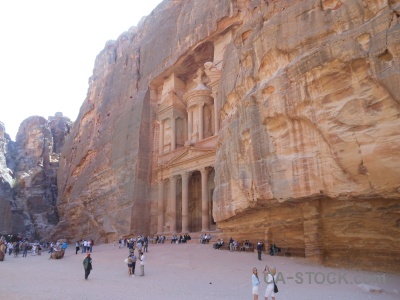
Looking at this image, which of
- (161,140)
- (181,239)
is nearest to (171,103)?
(161,140)

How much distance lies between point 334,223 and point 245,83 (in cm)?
733

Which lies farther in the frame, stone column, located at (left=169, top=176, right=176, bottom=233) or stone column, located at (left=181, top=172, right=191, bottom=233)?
stone column, located at (left=169, top=176, right=176, bottom=233)

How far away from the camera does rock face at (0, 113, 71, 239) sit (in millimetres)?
47656

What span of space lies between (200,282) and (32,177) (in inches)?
1932

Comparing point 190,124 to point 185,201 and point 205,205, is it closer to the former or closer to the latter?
point 185,201

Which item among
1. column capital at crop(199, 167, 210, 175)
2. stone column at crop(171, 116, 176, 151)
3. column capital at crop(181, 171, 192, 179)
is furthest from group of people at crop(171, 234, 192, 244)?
stone column at crop(171, 116, 176, 151)

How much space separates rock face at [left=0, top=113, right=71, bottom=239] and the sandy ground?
35237 mm

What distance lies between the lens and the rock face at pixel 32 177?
47656mm

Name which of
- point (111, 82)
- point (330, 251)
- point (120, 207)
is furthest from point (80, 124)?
point (330, 251)

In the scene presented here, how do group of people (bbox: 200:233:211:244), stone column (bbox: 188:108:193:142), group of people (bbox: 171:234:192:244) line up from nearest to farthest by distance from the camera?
group of people (bbox: 200:233:211:244) → group of people (bbox: 171:234:192:244) → stone column (bbox: 188:108:193:142)

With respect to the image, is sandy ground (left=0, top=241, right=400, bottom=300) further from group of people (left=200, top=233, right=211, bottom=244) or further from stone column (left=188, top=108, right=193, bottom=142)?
stone column (left=188, top=108, right=193, bottom=142)

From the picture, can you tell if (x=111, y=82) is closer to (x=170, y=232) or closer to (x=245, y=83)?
(x=170, y=232)

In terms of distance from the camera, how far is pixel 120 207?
34.8 m

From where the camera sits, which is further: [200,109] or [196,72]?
[196,72]
